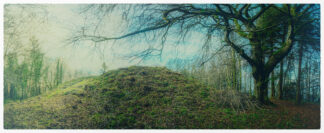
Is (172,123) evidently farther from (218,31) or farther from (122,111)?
(218,31)

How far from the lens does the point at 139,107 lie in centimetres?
253

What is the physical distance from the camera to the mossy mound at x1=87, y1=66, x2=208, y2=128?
2438 millimetres

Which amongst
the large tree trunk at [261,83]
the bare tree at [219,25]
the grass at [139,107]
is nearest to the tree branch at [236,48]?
the bare tree at [219,25]

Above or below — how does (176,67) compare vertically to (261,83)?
above

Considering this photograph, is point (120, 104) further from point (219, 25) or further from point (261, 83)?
point (261, 83)

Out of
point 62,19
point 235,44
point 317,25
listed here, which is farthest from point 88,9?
point 317,25

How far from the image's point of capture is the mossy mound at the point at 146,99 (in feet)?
8.00

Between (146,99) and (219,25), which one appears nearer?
(146,99)

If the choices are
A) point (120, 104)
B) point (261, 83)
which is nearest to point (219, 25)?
point (261, 83)

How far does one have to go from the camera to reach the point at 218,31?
281 centimetres

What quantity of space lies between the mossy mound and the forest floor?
1358 mm

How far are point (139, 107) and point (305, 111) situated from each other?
286 cm

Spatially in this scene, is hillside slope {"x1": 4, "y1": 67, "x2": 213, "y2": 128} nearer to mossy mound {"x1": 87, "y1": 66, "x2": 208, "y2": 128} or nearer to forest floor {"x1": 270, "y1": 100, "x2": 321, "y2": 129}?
mossy mound {"x1": 87, "y1": 66, "x2": 208, "y2": 128}

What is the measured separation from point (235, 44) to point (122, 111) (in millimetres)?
2354
